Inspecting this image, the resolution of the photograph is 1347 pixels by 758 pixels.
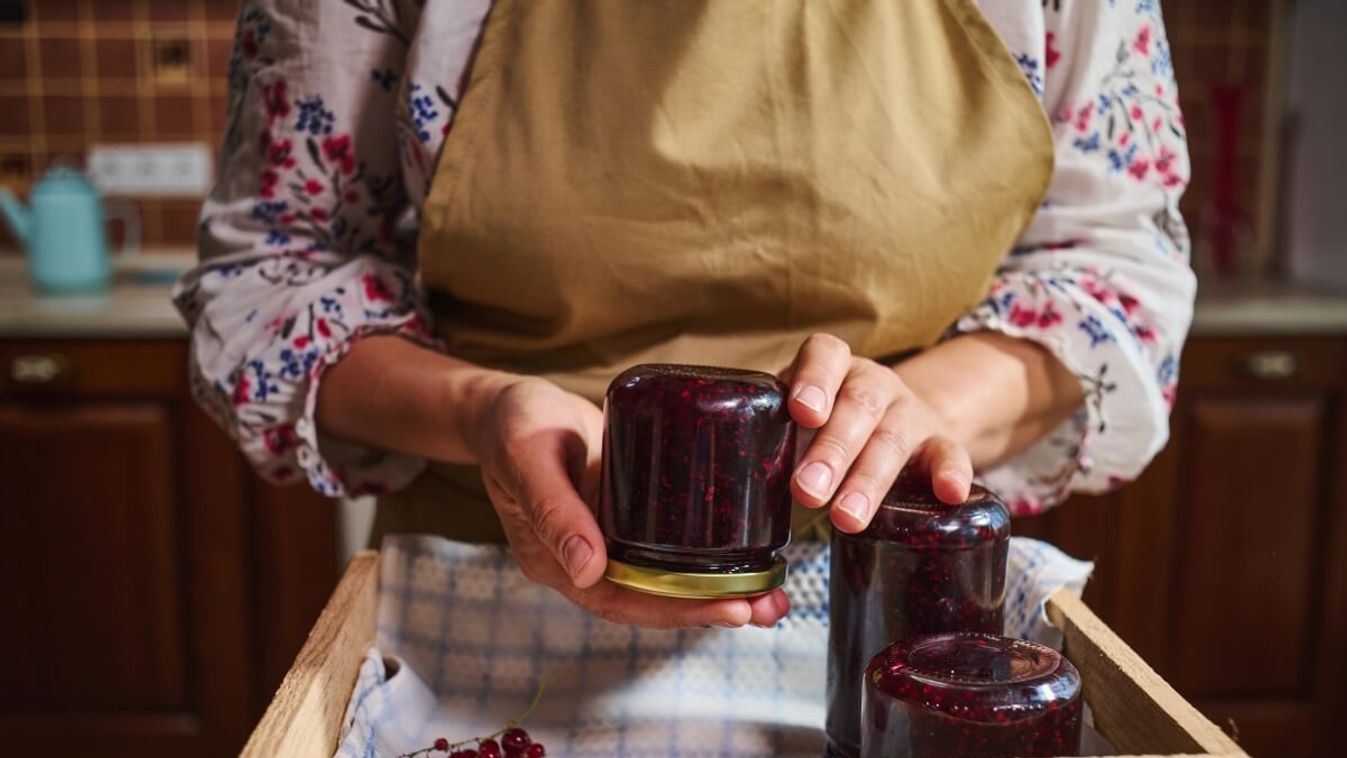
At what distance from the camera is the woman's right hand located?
0.56m

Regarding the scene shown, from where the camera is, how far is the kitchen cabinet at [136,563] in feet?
6.20

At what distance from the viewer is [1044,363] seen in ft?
2.60

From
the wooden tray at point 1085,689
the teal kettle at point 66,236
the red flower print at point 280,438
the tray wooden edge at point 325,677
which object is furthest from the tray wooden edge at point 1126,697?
the teal kettle at point 66,236

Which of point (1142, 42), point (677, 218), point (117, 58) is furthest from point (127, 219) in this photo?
point (1142, 42)

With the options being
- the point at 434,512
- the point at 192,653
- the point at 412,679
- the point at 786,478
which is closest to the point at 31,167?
Answer: the point at 192,653

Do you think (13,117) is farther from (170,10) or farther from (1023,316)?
(1023,316)

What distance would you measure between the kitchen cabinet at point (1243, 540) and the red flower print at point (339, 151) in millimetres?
1369

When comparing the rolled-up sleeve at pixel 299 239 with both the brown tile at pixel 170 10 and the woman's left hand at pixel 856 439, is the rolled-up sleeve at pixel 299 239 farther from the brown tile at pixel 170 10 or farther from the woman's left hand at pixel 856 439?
the brown tile at pixel 170 10

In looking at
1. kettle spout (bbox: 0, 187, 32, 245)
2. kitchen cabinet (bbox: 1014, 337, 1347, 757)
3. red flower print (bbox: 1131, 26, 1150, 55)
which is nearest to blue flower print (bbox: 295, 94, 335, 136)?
red flower print (bbox: 1131, 26, 1150, 55)

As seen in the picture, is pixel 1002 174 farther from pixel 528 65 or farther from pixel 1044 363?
pixel 528 65

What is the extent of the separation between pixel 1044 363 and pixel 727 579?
33cm

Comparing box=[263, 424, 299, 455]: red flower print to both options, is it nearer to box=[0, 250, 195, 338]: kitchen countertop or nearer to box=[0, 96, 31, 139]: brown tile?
box=[0, 250, 195, 338]: kitchen countertop

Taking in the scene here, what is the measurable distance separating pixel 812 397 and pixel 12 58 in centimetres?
214

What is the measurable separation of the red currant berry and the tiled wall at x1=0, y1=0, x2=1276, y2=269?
1901mm
